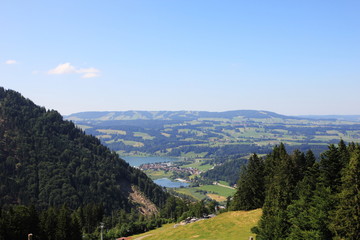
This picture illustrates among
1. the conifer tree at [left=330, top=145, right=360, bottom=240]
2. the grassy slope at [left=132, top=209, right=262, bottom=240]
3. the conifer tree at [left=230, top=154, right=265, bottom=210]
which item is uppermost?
the conifer tree at [left=330, top=145, right=360, bottom=240]

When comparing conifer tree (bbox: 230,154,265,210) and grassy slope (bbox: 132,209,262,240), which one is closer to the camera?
grassy slope (bbox: 132,209,262,240)

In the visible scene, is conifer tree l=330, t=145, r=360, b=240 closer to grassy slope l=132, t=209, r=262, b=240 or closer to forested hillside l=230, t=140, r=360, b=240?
forested hillside l=230, t=140, r=360, b=240

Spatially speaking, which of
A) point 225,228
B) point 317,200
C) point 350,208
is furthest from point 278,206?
point 225,228

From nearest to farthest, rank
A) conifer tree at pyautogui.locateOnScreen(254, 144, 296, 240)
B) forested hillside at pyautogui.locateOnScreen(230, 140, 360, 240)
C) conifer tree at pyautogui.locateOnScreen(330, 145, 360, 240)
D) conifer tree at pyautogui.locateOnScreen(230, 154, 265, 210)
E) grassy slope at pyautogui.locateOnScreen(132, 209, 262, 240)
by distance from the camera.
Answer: conifer tree at pyautogui.locateOnScreen(330, 145, 360, 240), forested hillside at pyautogui.locateOnScreen(230, 140, 360, 240), conifer tree at pyautogui.locateOnScreen(254, 144, 296, 240), grassy slope at pyautogui.locateOnScreen(132, 209, 262, 240), conifer tree at pyautogui.locateOnScreen(230, 154, 265, 210)

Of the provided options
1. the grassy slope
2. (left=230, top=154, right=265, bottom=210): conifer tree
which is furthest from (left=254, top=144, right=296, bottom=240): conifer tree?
(left=230, top=154, right=265, bottom=210): conifer tree

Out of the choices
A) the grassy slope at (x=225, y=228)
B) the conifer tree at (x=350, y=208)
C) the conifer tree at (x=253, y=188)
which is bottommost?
the grassy slope at (x=225, y=228)

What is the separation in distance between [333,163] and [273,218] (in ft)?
46.8

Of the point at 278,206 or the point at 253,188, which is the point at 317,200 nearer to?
the point at 278,206

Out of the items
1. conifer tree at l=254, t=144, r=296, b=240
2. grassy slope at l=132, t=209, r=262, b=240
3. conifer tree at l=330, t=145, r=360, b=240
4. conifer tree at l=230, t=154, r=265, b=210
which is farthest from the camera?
conifer tree at l=230, t=154, r=265, b=210

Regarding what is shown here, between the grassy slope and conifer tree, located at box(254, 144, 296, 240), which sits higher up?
conifer tree, located at box(254, 144, 296, 240)

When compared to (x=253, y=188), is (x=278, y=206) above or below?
above

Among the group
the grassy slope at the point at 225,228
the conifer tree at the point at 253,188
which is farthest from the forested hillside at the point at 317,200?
the conifer tree at the point at 253,188

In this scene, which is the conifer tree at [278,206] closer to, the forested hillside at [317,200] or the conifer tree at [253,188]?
the forested hillside at [317,200]

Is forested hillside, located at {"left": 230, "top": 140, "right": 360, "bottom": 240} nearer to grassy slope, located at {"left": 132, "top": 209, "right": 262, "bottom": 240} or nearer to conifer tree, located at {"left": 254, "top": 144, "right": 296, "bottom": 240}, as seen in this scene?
conifer tree, located at {"left": 254, "top": 144, "right": 296, "bottom": 240}
